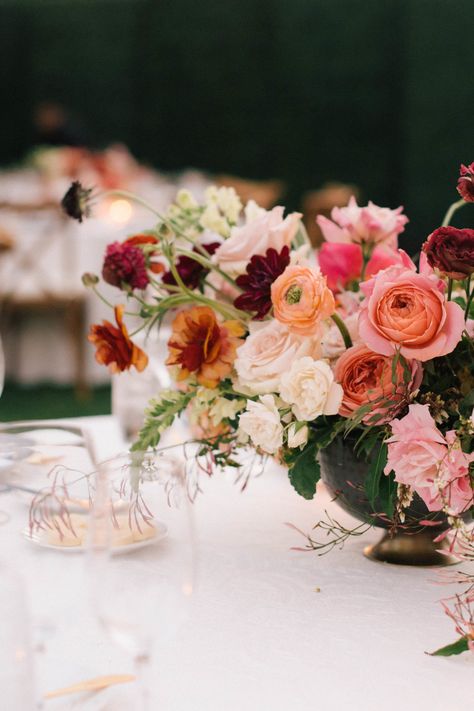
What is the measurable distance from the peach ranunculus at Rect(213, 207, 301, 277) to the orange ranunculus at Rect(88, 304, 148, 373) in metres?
0.12

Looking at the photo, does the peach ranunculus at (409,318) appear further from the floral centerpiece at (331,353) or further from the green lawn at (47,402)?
the green lawn at (47,402)

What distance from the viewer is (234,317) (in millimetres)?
944

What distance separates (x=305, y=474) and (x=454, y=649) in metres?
0.21

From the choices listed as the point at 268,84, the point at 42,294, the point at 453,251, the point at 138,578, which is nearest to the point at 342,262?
the point at 453,251

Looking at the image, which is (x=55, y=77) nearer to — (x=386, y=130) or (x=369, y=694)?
(x=386, y=130)

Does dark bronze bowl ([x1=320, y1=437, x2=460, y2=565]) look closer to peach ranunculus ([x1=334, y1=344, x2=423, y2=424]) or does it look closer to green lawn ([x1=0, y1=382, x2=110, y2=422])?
peach ranunculus ([x1=334, y1=344, x2=423, y2=424])

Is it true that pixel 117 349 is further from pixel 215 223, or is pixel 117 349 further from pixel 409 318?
pixel 409 318

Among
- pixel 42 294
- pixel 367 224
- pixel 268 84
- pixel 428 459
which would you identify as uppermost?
pixel 268 84

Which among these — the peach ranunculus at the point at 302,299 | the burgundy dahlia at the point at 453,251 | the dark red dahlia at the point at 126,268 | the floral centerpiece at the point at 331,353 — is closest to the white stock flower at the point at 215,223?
the floral centerpiece at the point at 331,353

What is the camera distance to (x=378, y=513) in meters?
0.89

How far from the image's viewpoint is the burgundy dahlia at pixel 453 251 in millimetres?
774

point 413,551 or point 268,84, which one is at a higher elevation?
point 268,84

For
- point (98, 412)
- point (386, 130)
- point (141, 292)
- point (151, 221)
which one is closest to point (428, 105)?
point (386, 130)

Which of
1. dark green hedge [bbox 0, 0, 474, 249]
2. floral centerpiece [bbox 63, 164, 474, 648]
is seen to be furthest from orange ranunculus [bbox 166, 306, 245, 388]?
dark green hedge [bbox 0, 0, 474, 249]
